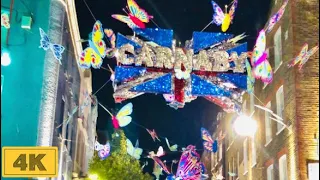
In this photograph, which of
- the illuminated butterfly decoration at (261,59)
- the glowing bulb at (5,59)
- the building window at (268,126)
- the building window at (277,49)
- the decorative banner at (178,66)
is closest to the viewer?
the decorative banner at (178,66)

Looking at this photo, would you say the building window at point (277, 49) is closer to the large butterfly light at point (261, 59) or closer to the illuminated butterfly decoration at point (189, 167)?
the large butterfly light at point (261, 59)

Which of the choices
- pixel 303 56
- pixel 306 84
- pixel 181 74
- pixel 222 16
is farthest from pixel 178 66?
pixel 306 84

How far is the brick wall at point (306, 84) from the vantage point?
21.7 m

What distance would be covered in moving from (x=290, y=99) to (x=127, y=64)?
296 inches

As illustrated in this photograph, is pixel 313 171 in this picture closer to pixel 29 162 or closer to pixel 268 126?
pixel 268 126

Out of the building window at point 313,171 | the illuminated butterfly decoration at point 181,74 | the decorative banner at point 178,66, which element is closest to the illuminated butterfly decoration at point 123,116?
the decorative banner at point 178,66

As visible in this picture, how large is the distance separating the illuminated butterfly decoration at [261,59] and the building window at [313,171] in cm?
383

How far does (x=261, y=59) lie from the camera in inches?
790

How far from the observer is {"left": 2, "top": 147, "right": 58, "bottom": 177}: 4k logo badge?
10422 mm

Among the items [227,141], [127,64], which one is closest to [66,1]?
[127,64]

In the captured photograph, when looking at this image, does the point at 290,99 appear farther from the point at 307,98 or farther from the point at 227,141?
the point at 227,141

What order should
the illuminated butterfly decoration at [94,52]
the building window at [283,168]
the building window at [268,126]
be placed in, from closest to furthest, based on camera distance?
the illuminated butterfly decoration at [94,52], the building window at [283,168], the building window at [268,126]

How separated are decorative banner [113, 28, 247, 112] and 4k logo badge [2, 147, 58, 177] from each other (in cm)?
941

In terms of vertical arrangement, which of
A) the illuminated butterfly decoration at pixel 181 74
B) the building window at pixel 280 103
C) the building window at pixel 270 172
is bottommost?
the building window at pixel 270 172
